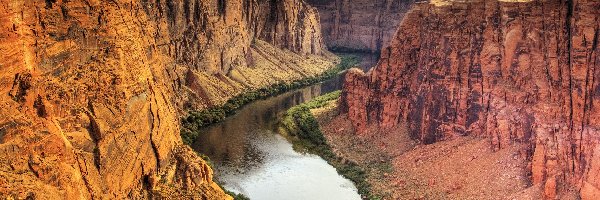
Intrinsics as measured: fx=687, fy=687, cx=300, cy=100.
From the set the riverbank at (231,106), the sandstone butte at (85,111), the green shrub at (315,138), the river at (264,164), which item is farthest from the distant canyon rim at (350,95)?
the river at (264,164)

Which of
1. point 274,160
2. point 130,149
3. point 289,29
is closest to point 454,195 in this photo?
point 274,160

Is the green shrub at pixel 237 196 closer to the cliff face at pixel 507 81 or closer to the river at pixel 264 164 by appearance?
the river at pixel 264 164

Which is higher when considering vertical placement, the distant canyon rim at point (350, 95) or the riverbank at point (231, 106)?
the distant canyon rim at point (350, 95)

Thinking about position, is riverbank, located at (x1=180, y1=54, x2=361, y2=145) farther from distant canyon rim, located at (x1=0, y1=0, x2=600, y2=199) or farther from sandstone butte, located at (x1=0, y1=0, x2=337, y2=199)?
sandstone butte, located at (x1=0, y1=0, x2=337, y2=199)

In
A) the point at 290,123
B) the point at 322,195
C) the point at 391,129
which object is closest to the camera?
the point at 322,195

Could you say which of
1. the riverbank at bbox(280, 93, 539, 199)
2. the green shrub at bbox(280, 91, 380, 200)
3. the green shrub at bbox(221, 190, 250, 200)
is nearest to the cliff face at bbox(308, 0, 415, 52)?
the green shrub at bbox(280, 91, 380, 200)

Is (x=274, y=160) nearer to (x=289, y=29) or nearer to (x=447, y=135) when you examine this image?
(x=447, y=135)
